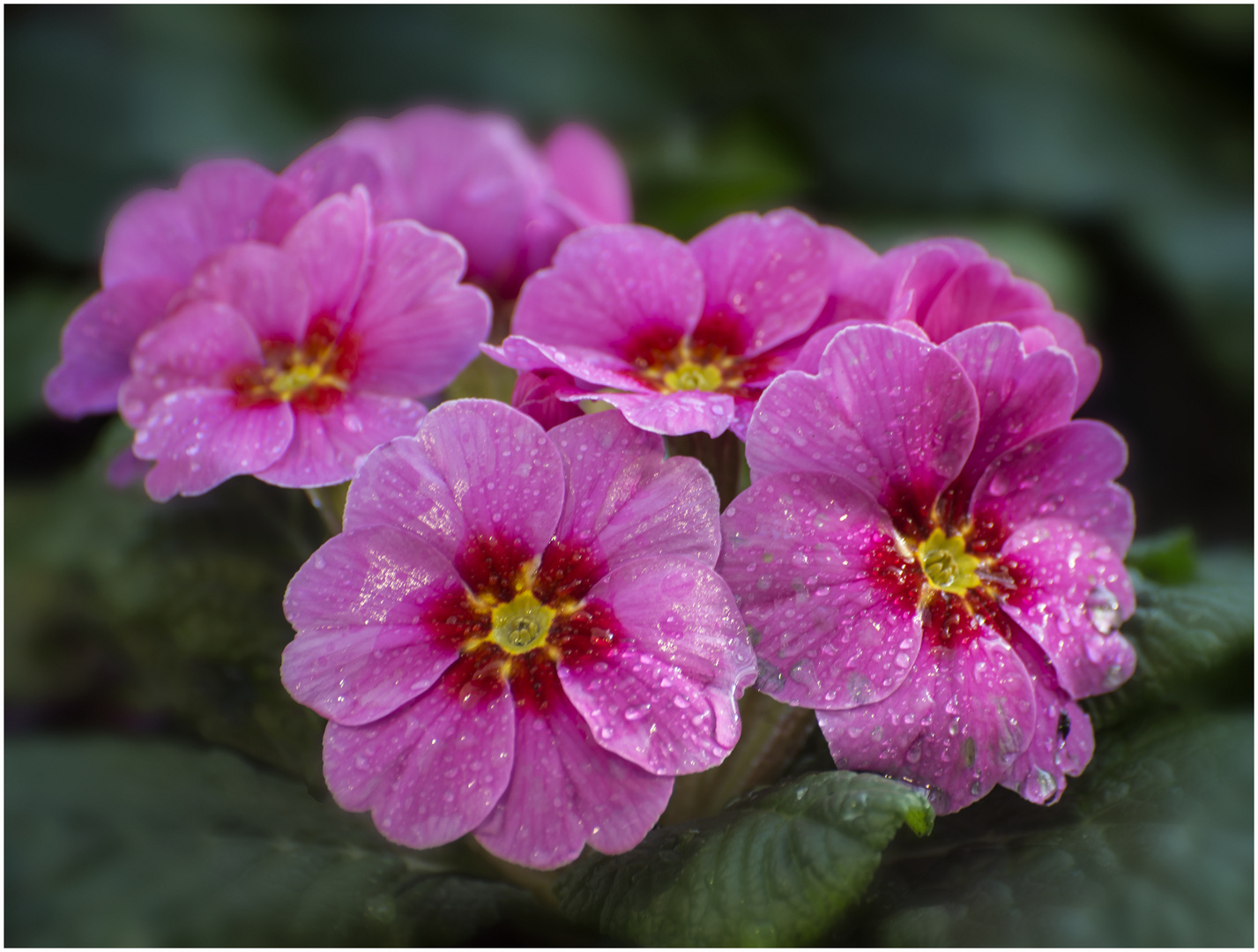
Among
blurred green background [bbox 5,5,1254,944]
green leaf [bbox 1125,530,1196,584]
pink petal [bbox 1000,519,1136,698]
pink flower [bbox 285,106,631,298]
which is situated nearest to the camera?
pink petal [bbox 1000,519,1136,698]

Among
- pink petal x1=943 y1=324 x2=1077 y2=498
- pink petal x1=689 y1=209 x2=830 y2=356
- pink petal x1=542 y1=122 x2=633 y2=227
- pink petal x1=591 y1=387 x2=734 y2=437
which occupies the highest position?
pink petal x1=943 y1=324 x2=1077 y2=498

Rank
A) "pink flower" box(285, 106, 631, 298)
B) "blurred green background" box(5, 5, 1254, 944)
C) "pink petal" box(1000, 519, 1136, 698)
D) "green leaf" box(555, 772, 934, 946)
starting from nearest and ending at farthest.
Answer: "green leaf" box(555, 772, 934, 946) < "pink petal" box(1000, 519, 1136, 698) < "pink flower" box(285, 106, 631, 298) < "blurred green background" box(5, 5, 1254, 944)

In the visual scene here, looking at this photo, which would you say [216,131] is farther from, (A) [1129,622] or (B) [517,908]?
(A) [1129,622]

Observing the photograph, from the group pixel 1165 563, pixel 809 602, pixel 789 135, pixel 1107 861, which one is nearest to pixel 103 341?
pixel 809 602

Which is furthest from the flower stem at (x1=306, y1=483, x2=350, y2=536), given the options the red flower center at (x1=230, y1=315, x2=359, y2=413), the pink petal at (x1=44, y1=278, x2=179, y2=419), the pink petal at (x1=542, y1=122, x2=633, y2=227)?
the pink petal at (x1=542, y1=122, x2=633, y2=227)

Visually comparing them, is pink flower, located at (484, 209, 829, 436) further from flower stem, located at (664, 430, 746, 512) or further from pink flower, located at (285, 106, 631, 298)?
pink flower, located at (285, 106, 631, 298)

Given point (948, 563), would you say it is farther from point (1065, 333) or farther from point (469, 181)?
point (469, 181)

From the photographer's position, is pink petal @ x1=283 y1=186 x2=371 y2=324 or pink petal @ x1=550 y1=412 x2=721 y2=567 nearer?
pink petal @ x1=550 y1=412 x2=721 y2=567

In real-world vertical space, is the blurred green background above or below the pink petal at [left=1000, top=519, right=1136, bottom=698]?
below
